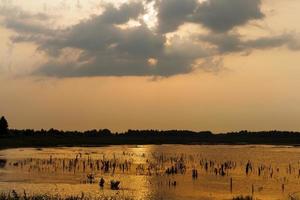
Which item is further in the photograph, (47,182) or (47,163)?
(47,163)

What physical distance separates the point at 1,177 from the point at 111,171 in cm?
1343

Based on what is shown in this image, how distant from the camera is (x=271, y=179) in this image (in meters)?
53.8

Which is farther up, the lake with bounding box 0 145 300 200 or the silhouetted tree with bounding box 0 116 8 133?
the silhouetted tree with bounding box 0 116 8 133

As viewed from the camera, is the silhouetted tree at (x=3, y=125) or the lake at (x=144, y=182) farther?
the silhouetted tree at (x=3, y=125)

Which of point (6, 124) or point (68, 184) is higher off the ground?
point (6, 124)

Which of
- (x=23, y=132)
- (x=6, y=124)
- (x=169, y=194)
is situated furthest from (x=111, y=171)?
(x=23, y=132)

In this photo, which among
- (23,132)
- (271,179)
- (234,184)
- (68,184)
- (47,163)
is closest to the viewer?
→ (68,184)

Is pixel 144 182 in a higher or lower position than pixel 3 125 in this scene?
lower

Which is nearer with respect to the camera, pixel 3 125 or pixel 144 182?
pixel 144 182

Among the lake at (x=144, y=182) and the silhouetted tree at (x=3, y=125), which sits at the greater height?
the silhouetted tree at (x=3, y=125)

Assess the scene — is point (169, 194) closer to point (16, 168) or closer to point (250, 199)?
point (250, 199)

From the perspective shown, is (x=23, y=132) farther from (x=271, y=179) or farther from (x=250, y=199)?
(x=250, y=199)

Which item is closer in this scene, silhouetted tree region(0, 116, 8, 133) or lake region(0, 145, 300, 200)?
lake region(0, 145, 300, 200)

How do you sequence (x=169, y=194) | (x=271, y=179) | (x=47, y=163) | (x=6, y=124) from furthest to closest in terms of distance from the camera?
1. (x=6, y=124)
2. (x=47, y=163)
3. (x=271, y=179)
4. (x=169, y=194)
